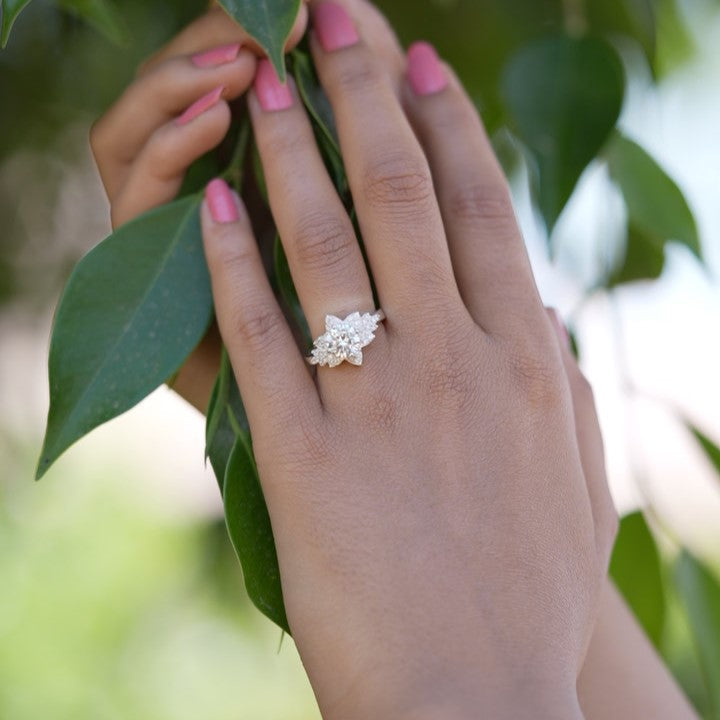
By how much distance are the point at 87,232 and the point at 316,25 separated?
17.3 inches

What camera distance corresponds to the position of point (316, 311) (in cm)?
60

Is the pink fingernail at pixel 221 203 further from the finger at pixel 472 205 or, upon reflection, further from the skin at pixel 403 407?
the finger at pixel 472 205

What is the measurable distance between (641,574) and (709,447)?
12 centimetres

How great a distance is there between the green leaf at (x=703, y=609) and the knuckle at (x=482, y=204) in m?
0.40

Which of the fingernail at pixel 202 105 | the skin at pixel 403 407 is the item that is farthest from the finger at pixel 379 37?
the fingernail at pixel 202 105

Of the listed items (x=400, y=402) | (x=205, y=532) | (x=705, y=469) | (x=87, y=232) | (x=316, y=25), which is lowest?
(x=205, y=532)

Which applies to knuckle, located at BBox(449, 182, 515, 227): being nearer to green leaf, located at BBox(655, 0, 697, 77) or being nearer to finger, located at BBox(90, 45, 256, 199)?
finger, located at BBox(90, 45, 256, 199)

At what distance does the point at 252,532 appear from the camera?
587 millimetres

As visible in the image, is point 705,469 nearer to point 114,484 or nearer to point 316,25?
point 316,25

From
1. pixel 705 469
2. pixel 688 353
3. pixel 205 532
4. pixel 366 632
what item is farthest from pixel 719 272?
pixel 366 632

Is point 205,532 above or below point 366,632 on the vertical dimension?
below

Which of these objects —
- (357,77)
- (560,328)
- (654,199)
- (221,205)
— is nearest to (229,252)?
(221,205)

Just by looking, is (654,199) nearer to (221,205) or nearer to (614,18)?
(614,18)

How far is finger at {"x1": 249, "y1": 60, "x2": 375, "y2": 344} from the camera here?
0.60 m
